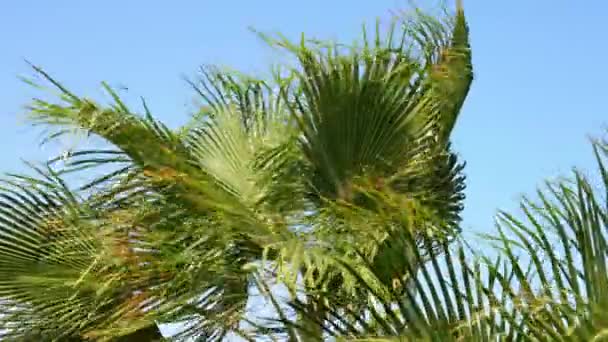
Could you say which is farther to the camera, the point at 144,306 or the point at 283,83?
the point at 283,83

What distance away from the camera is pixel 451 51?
5.59 meters

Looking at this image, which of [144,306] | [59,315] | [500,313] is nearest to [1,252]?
[59,315]

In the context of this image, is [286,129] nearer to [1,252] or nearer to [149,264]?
[149,264]

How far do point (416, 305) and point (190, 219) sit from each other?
1.47 metres

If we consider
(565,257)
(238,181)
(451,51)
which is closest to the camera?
(565,257)

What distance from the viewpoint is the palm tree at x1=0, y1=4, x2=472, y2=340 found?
174 inches

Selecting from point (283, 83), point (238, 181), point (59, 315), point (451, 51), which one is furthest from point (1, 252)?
point (451, 51)

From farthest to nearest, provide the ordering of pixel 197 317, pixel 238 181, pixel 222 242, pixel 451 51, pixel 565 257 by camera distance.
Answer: pixel 451 51
pixel 238 181
pixel 197 317
pixel 222 242
pixel 565 257

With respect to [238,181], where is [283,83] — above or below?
above

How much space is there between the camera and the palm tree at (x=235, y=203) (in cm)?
441

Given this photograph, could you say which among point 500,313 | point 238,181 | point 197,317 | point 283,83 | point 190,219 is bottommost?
point 500,313

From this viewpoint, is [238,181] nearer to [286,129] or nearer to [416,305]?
[286,129]

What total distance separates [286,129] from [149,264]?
0.88 metres

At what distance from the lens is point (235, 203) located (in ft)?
14.4
